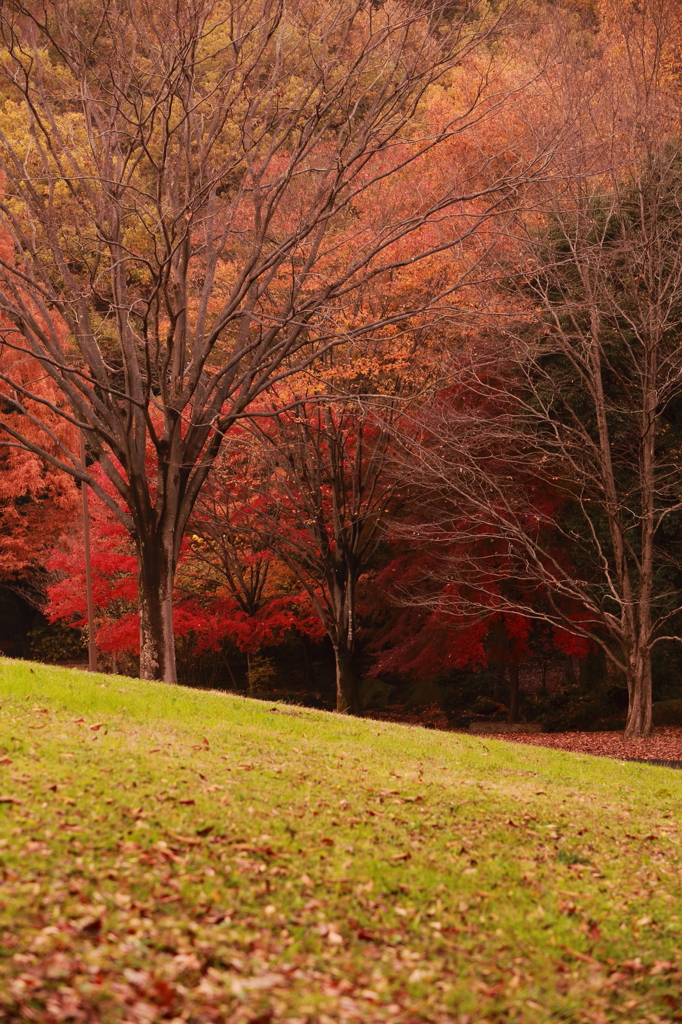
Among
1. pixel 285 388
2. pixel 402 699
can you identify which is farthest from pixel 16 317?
pixel 402 699

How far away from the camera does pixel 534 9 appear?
18.1 metres

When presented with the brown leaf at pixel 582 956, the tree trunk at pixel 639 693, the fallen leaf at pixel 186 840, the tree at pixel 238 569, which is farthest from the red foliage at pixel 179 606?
the brown leaf at pixel 582 956

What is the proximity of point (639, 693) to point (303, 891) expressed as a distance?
15186 millimetres

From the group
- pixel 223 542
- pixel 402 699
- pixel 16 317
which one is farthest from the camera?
pixel 402 699

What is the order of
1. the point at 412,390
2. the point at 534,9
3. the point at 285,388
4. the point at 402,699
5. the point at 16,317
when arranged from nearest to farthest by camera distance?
the point at 16,317 → the point at 534,9 → the point at 285,388 → the point at 412,390 → the point at 402,699

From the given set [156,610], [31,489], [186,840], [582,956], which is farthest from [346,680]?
[582,956]

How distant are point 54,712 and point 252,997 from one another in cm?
538

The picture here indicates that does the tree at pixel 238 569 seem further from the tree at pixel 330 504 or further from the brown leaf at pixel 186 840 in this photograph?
the brown leaf at pixel 186 840

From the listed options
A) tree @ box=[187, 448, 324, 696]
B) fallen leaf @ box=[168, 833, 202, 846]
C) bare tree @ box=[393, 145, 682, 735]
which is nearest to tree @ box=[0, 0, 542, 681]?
bare tree @ box=[393, 145, 682, 735]

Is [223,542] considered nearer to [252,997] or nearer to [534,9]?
[534,9]

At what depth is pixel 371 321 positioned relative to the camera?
19578mm

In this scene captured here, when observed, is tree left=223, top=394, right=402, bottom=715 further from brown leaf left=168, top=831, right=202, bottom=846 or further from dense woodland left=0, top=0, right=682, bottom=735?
brown leaf left=168, top=831, right=202, bottom=846

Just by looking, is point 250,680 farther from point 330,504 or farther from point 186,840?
point 186,840

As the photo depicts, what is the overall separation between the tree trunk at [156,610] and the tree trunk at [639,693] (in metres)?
9.54
